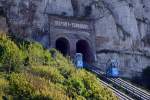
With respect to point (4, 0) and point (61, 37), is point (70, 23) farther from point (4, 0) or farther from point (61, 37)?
point (4, 0)

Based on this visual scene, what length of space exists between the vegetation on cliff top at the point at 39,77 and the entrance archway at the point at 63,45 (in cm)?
709

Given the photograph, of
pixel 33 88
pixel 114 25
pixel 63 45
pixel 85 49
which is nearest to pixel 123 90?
pixel 85 49

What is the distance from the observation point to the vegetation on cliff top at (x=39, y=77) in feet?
68.1

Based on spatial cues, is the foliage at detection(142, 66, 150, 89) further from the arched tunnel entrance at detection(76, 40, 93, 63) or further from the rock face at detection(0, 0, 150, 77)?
the arched tunnel entrance at detection(76, 40, 93, 63)

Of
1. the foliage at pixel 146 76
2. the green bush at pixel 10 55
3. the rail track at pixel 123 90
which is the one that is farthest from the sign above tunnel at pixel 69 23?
→ the green bush at pixel 10 55

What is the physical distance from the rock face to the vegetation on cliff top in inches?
270

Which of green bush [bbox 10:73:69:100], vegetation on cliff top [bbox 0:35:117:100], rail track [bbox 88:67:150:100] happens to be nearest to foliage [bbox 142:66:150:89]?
rail track [bbox 88:67:150:100]

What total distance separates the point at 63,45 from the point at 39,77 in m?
13.1

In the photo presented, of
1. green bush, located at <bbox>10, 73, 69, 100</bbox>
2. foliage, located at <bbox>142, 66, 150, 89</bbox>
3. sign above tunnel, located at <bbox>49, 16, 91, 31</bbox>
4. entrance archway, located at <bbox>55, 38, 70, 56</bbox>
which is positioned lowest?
foliage, located at <bbox>142, 66, 150, 89</bbox>

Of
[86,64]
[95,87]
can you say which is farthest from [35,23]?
[95,87]

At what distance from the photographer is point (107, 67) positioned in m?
35.0

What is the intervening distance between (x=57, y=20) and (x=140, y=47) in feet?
22.7

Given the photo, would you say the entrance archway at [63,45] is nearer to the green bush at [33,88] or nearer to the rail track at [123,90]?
the rail track at [123,90]

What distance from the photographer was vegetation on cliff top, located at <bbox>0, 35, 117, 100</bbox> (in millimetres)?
20766
